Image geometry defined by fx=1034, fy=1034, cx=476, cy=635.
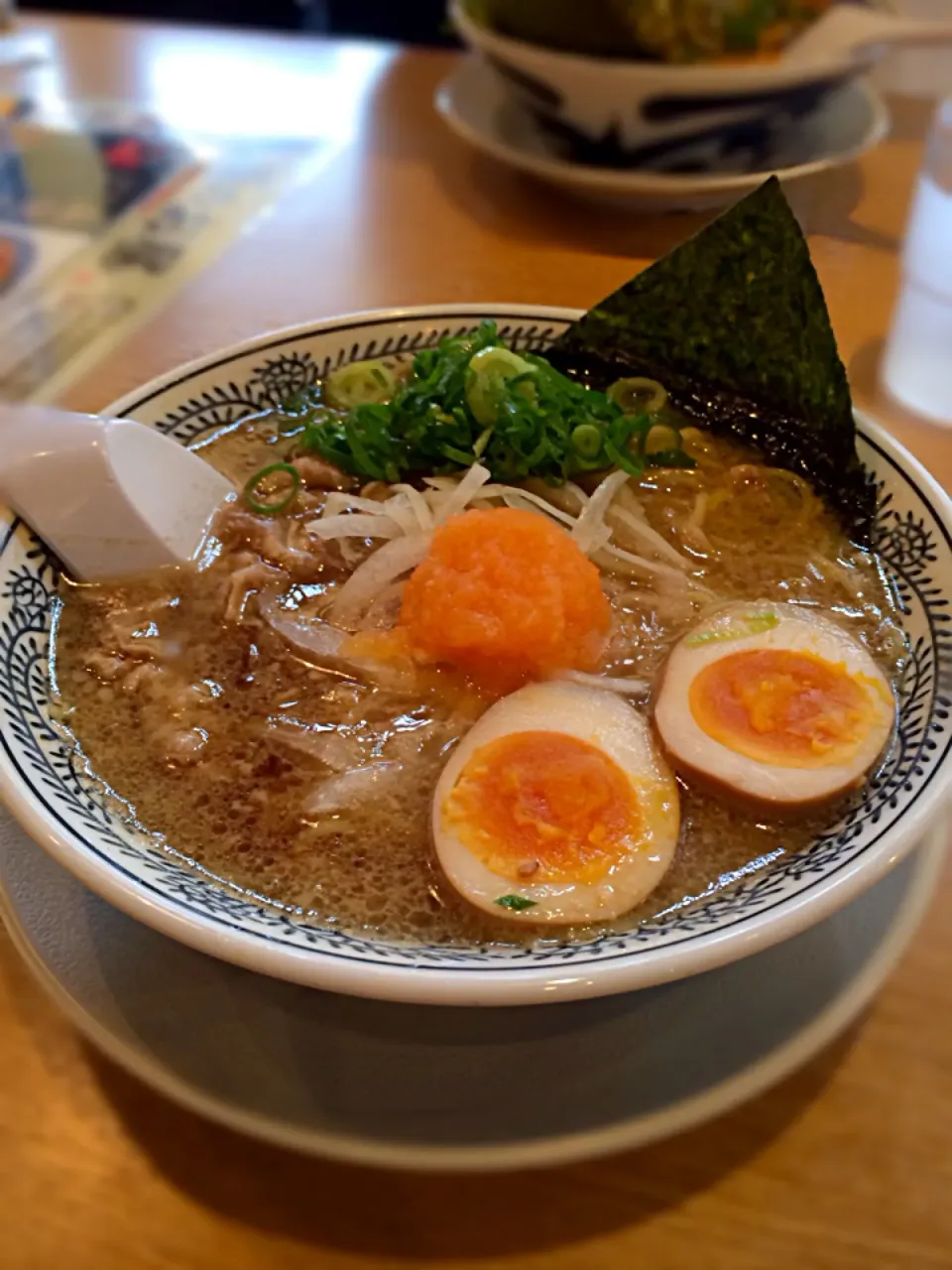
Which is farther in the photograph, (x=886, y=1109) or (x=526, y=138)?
(x=526, y=138)

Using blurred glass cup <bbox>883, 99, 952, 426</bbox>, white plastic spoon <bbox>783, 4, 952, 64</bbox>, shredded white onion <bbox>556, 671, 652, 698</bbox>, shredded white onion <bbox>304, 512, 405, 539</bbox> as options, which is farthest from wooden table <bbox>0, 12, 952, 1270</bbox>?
white plastic spoon <bbox>783, 4, 952, 64</bbox>

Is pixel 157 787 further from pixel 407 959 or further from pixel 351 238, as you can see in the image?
pixel 351 238

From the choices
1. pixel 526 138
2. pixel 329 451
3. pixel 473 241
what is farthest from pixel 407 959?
pixel 526 138

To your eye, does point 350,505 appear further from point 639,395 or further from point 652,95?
point 652,95

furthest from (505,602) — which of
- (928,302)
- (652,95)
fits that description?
(652,95)

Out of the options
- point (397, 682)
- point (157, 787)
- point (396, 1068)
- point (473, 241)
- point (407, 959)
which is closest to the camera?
point (407, 959)
